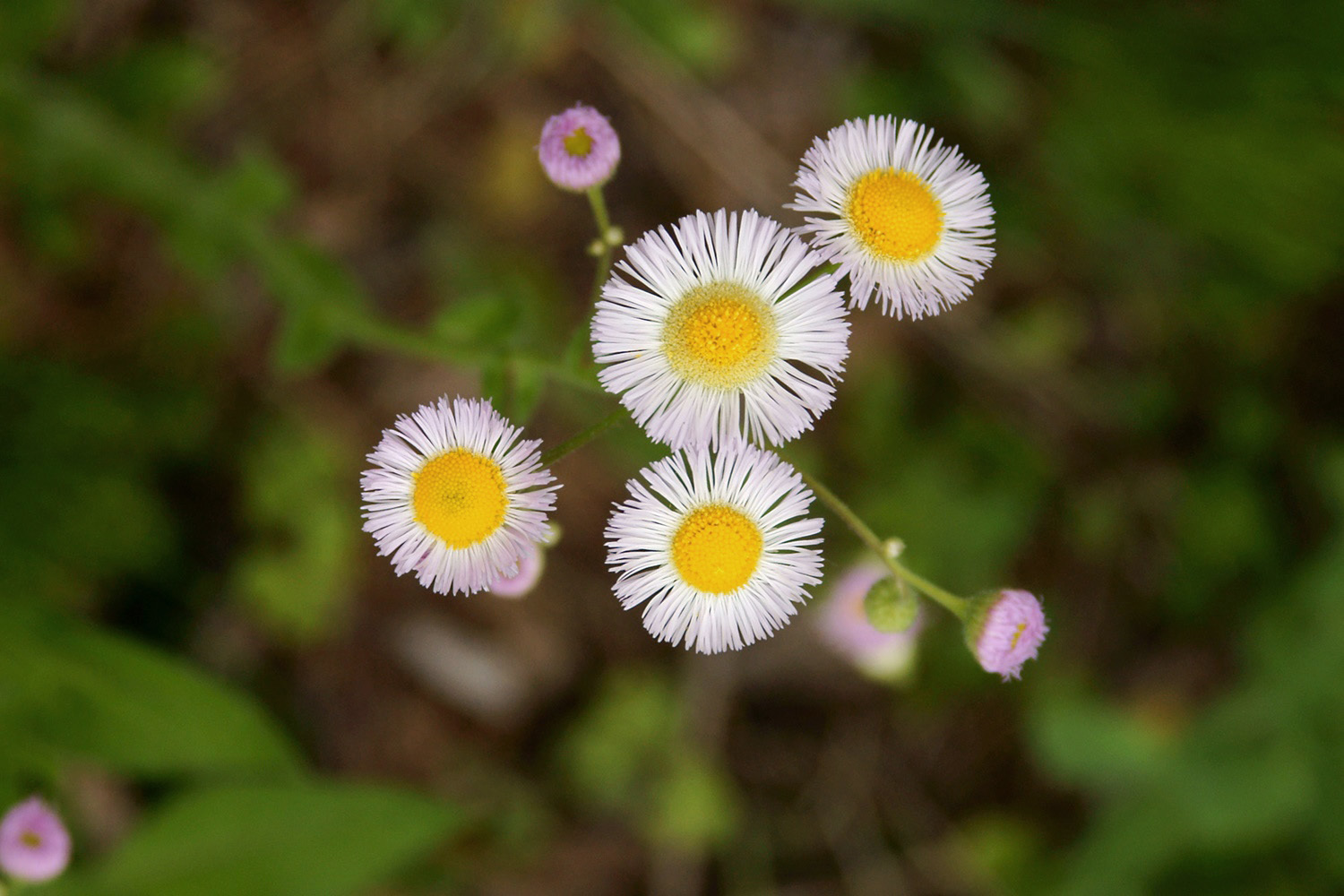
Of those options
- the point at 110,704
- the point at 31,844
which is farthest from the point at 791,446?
the point at 31,844

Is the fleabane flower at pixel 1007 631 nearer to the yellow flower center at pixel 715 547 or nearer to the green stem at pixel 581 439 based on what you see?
the yellow flower center at pixel 715 547

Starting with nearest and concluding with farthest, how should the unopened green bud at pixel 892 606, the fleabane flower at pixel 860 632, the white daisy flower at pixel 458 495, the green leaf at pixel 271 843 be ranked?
the white daisy flower at pixel 458 495 < the unopened green bud at pixel 892 606 < the green leaf at pixel 271 843 < the fleabane flower at pixel 860 632

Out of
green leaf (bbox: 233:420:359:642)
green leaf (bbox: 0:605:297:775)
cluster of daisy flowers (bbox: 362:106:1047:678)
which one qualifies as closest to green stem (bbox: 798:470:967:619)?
cluster of daisy flowers (bbox: 362:106:1047:678)

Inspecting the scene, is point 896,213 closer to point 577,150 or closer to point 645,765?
point 577,150

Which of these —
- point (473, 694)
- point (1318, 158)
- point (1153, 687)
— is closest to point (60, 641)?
point (473, 694)

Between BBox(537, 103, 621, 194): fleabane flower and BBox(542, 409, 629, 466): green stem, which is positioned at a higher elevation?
BBox(537, 103, 621, 194): fleabane flower

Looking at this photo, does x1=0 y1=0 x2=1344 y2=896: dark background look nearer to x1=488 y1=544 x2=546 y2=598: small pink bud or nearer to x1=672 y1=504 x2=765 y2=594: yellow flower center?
x1=488 y1=544 x2=546 y2=598: small pink bud

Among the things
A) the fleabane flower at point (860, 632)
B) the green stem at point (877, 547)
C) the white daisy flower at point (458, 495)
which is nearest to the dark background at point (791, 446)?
the fleabane flower at point (860, 632)
